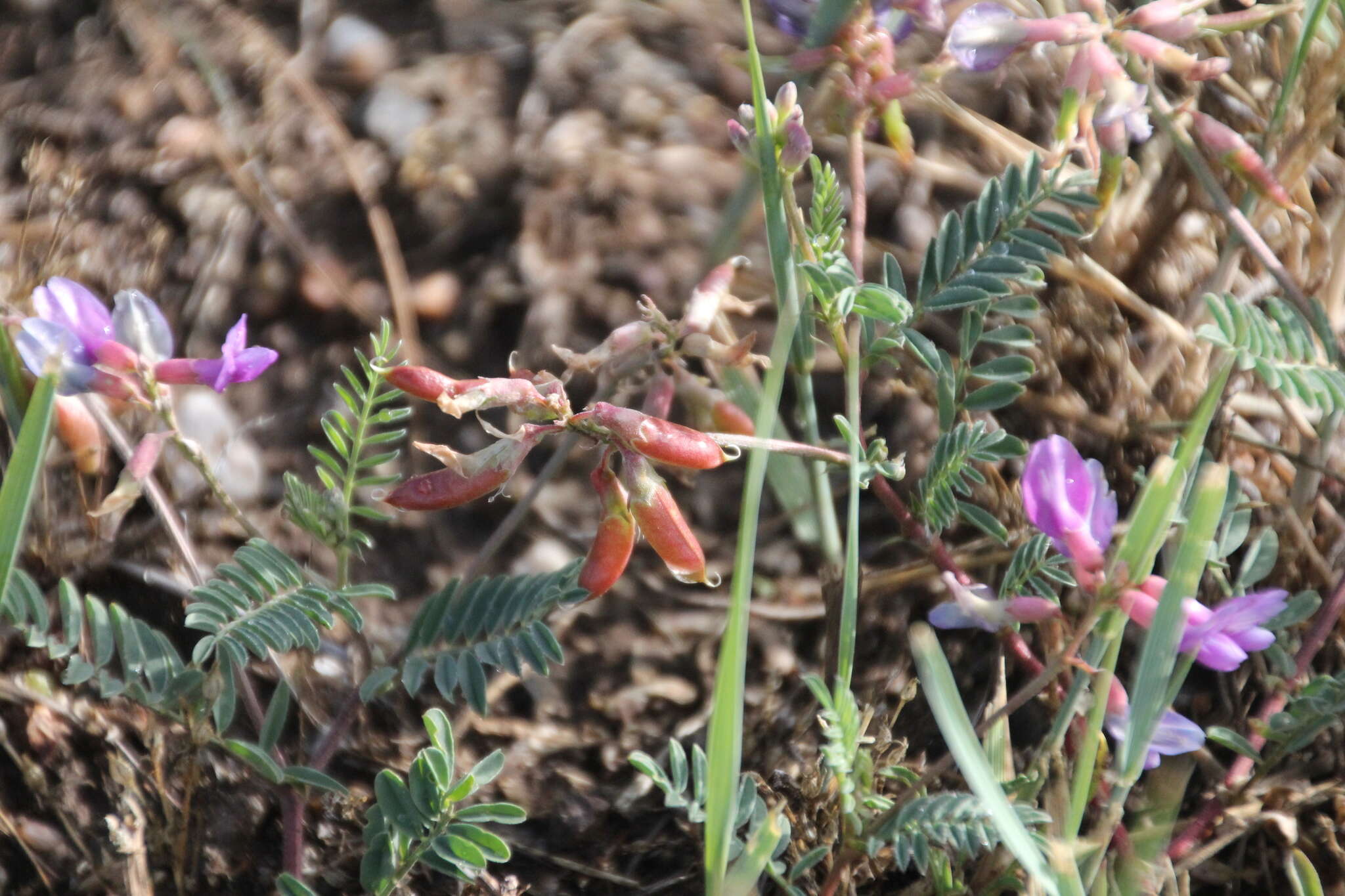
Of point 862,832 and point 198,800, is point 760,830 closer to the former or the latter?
point 862,832

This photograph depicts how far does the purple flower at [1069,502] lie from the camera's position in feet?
3.13

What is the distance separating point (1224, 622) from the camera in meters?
0.93

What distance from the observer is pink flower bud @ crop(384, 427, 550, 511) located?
91cm

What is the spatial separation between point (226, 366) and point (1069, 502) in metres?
0.74

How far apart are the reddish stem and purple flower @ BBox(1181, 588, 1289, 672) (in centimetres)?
25

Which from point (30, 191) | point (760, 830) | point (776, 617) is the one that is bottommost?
point (776, 617)

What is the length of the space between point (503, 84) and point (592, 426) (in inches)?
30.7

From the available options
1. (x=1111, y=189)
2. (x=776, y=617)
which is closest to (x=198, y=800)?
(x=776, y=617)

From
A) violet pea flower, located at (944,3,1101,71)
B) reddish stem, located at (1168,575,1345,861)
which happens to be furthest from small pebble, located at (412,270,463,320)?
reddish stem, located at (1168,575,1345,861)

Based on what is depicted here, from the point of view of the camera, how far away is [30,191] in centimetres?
147

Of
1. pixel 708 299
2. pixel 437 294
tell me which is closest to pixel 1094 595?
pixel 708 299

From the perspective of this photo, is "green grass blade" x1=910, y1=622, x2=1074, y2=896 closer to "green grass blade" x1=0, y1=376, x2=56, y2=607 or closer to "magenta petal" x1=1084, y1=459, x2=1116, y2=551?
"magenta petal" x1=1084, y1=459, x2=1116, y2=551

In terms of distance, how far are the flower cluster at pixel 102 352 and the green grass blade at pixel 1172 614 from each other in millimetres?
753

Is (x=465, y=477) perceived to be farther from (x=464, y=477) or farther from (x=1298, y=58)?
(x=1298, y=58)
